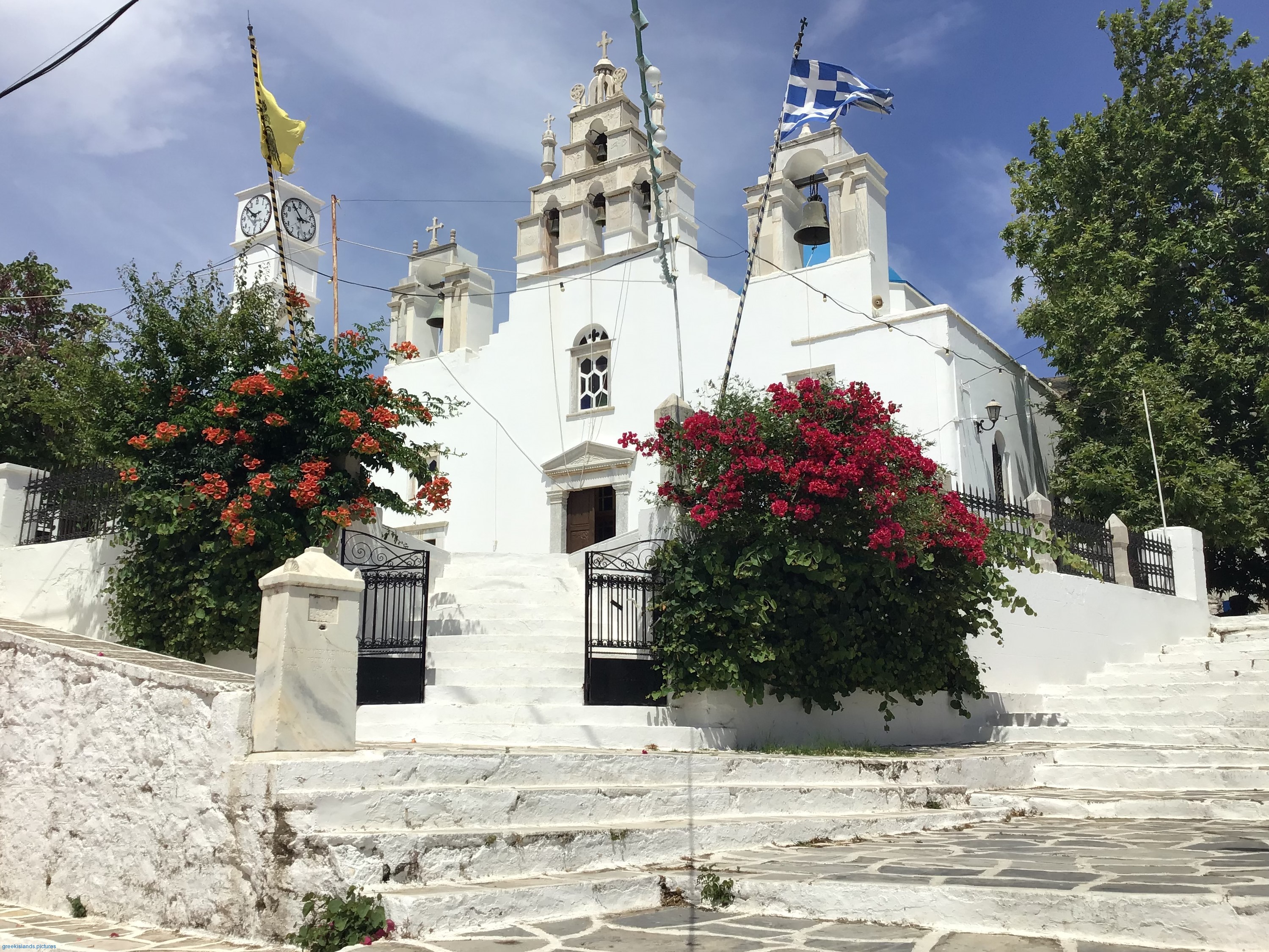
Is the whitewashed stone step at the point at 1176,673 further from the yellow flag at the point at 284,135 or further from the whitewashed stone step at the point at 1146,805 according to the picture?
the yellow flag at the point at 284,135

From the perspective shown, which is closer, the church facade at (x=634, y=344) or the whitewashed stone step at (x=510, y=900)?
the whitewashed stone step at (x=510, y=900)

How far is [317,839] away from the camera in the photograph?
4.55m

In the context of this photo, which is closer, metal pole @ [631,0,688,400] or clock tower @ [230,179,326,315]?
metal pole @ [631,0,688,400]

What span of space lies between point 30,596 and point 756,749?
7.85 metres

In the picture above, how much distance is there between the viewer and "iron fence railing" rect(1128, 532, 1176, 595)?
14789mm

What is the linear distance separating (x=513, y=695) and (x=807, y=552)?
2721 mm

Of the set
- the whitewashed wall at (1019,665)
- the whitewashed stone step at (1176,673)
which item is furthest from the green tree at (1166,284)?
the whitewashed stone step at (1176,673)

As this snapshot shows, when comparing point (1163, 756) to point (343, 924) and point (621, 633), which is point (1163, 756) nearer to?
point (621, 633)

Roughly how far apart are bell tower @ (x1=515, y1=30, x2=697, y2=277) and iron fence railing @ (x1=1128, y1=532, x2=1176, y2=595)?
8364 mm

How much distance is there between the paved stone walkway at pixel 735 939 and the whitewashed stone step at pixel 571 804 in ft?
2.52

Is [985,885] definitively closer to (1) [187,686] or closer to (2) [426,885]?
(2) [426,885]

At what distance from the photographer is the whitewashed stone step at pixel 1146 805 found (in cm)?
730

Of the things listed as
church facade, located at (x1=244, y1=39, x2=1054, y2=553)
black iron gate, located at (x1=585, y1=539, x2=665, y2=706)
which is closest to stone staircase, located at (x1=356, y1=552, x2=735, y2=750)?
black iron gate, located at (x1=585, y1=539, x2=665, y2=706)

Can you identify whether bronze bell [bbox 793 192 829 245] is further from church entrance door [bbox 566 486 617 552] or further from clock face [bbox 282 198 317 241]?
clock face [bbox 282 198 317 241]
